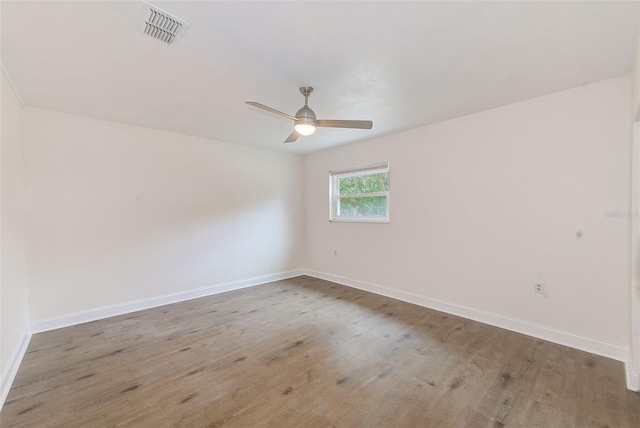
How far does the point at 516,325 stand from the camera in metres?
2.86

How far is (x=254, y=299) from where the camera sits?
13.1 feet

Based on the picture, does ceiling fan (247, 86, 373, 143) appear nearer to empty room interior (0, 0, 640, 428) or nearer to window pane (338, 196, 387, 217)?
empty room interior (0, 0, 640, 428)

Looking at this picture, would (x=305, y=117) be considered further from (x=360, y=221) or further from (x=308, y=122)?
(x=360, y=221)

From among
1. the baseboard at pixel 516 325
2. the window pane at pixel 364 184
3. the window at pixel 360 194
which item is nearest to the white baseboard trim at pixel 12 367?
the baseboard at pixel 516 325

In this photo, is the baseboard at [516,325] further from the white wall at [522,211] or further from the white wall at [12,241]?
the white wall at [12,241]

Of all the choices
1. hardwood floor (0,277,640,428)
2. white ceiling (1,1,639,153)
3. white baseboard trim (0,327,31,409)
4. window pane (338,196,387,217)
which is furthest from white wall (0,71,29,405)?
window pane (338,196,387,217)

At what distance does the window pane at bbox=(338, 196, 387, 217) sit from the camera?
431 cm

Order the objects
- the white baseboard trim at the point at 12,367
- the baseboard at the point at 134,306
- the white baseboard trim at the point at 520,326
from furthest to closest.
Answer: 1. the baseboard at the point at 134,306
2. the white baseboard trim at the point at 520,326
3. the white baseboard trim at the point at 12,367

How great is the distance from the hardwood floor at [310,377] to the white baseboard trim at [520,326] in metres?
0.09

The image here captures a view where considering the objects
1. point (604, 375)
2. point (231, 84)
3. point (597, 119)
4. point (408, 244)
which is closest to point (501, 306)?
point (604, 375)

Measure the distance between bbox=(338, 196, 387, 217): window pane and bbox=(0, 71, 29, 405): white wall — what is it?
405 centimetres

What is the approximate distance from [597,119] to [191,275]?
506 cm

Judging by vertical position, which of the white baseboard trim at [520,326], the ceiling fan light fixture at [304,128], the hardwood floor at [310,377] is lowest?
the hardwood floor at [310,377]

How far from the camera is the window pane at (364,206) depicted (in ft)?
14.1
